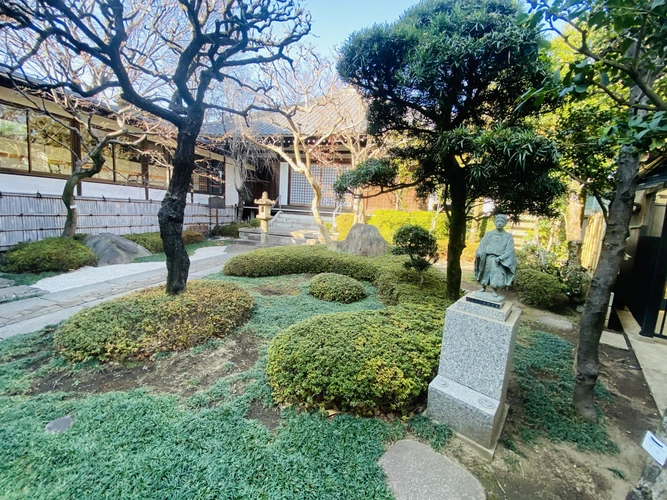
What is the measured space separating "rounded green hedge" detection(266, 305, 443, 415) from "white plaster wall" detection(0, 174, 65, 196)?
904cm

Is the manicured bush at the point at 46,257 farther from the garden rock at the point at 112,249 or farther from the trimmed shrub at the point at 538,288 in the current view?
the trimmed shrub at the point at 538,288

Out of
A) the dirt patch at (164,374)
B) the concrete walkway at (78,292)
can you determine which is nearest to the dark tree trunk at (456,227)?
the dirt patch at (164,374)

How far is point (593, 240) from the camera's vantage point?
354 inches

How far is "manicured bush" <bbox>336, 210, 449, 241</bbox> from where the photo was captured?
38.2ft

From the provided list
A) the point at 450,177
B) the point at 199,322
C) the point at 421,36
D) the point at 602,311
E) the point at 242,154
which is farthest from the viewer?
the point at 242,154

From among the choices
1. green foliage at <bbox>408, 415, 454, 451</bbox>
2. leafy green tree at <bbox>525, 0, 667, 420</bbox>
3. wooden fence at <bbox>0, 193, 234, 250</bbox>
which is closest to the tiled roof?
wooden fence at <bbox>0, 193, 234, 250</bbox>

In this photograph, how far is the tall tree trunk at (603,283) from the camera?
8.47ft

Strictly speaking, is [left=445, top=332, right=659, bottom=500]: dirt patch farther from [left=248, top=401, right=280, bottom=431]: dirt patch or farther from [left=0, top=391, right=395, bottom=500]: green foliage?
[left=248, top=401, right=280, bottom=431]: dirt patch

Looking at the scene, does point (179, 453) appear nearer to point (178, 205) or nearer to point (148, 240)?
point (178, 205)

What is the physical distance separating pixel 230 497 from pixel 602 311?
10.8 feet

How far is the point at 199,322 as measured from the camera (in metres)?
3.97

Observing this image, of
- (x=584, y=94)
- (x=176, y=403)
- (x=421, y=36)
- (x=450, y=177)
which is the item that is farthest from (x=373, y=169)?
(x=176, y=403)

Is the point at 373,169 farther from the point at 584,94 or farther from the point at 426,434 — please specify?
the point at 426,434

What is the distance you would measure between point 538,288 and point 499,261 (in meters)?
4.48
